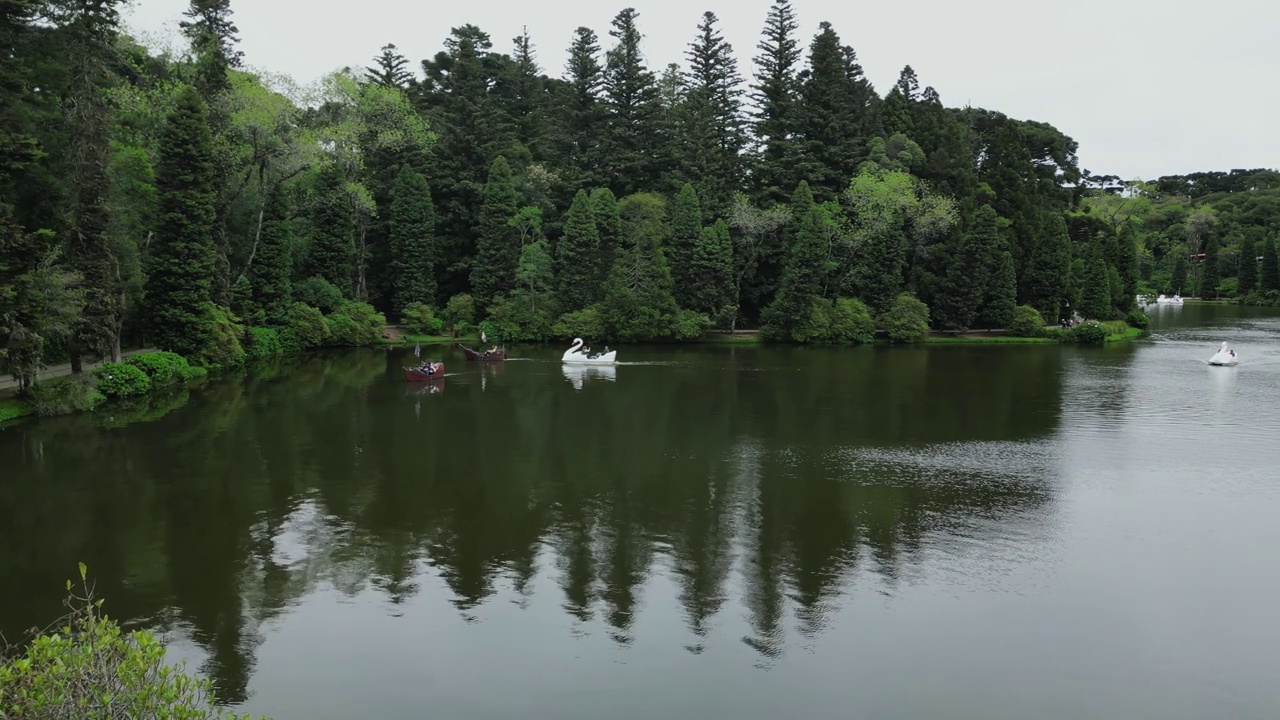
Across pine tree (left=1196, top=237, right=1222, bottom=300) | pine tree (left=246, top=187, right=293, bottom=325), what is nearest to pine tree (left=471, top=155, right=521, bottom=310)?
pine tree (left=246, top=187, right=293, bottom=325)

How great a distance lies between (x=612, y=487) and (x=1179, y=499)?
12919 millimetres

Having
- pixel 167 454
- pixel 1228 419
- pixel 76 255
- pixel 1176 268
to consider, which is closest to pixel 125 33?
pixel 76 255

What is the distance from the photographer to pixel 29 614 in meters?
Result: 13.3

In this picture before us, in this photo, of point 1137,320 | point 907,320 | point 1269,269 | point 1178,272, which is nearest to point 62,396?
point 907,320

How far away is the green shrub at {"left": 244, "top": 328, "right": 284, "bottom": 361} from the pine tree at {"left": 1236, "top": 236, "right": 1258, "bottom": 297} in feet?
347

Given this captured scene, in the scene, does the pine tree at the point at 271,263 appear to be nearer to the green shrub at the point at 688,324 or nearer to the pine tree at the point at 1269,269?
the green shrub at the point at 688,324

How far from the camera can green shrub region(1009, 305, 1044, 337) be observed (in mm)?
58438

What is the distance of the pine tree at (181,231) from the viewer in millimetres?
37062

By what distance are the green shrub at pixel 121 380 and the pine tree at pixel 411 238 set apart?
24.9m

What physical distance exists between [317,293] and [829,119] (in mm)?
36282

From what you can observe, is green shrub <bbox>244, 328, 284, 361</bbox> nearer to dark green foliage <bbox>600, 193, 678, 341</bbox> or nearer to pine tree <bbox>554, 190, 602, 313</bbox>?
pine tree <bbox>554, 190, 602, 313</bbox>

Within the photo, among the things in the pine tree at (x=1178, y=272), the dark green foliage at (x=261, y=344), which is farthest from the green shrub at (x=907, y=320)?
the pine tree at (x=1178, y=272)

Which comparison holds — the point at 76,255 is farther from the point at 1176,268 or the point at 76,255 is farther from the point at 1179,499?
the point at 1176,268

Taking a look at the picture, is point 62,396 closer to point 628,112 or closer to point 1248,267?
point 628,112
